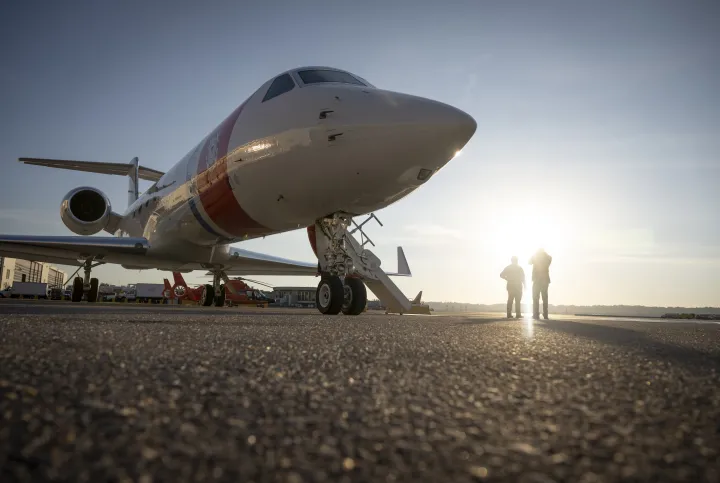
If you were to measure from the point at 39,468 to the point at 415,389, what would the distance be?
0.80m

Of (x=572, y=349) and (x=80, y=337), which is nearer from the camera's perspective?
(x=80, y=337)

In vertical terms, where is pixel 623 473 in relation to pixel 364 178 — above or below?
below

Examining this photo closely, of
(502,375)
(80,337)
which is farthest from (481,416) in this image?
(80,337)

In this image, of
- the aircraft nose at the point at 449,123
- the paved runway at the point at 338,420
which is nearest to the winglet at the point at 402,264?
the aircraft nose at the point at 449,123

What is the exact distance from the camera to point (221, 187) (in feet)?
26.6

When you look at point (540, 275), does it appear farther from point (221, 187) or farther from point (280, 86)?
point (221, 187)

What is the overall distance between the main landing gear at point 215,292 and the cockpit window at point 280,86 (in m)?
9.04

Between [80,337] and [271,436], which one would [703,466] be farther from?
[80,337]

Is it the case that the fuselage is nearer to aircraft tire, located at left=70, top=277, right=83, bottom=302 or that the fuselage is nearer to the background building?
aircraft tire, located at left=70, top=277, right=83, bottom=302

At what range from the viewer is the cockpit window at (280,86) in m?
7.03

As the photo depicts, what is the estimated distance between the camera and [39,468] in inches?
24.3

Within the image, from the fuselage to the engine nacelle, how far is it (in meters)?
5.94

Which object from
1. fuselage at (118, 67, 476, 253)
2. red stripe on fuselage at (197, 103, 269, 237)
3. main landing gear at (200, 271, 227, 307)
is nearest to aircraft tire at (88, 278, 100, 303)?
main landing gear at (200, 271, 227, 307)

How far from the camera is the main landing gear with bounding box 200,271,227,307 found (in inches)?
608
